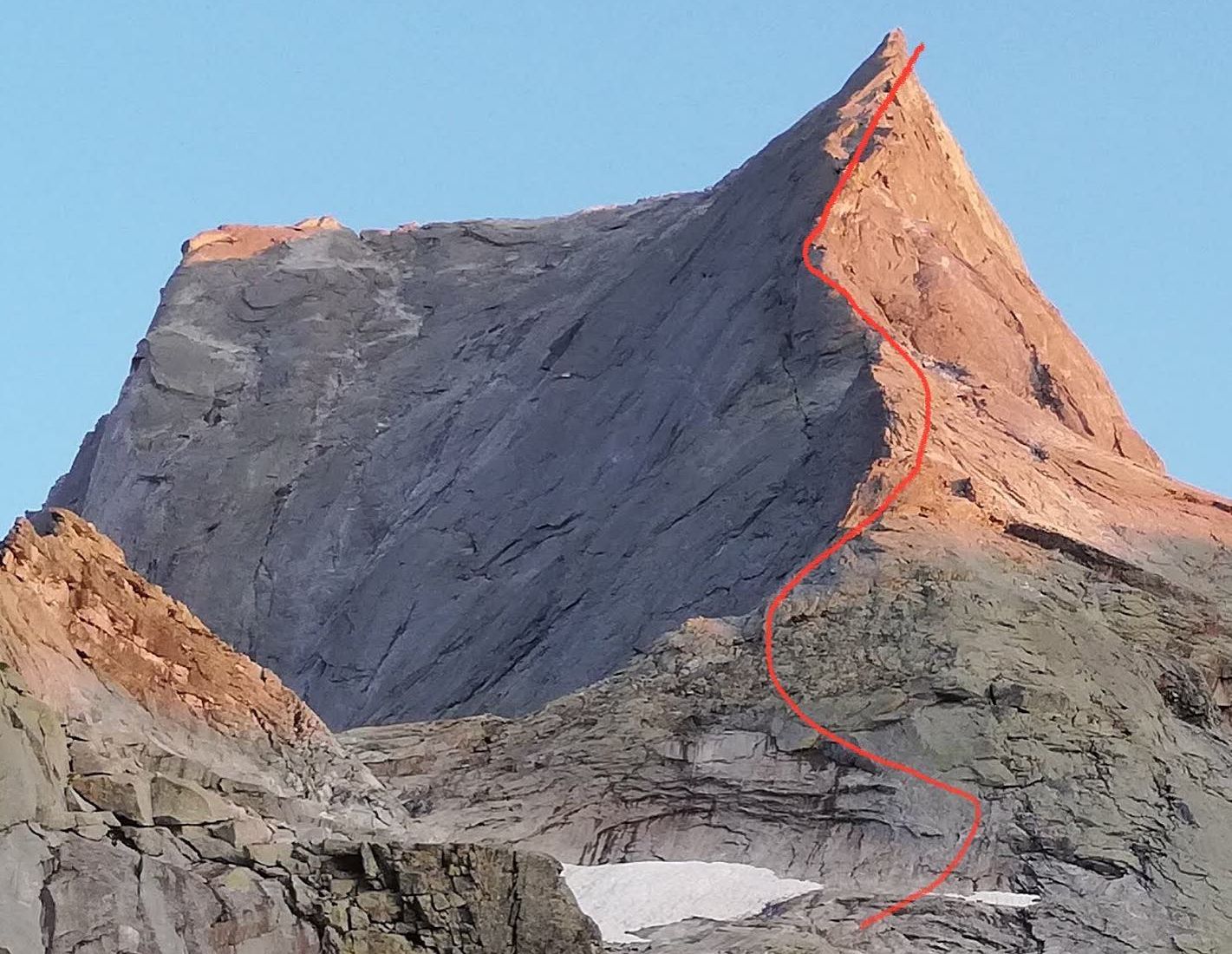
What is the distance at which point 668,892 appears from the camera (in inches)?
897

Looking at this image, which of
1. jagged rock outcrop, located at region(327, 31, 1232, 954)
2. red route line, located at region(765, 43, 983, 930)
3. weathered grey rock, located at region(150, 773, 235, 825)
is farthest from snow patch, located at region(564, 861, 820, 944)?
weathered grey rock, located at region(150, 773, 235, 825)

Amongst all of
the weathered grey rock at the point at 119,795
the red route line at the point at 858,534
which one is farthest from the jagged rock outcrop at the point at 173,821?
the red route line at the point at 858,534

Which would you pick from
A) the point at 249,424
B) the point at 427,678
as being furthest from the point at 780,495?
the point at 249,424

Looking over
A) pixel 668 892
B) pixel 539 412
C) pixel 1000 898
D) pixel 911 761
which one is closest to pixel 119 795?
pixel 668 892

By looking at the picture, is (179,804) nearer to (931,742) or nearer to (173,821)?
(173,821)

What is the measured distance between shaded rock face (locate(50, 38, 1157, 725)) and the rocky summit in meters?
0.10

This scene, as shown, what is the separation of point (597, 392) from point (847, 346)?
6333 mm

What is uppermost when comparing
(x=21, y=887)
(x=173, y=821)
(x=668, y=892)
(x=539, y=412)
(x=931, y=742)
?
(x=539, y=412)

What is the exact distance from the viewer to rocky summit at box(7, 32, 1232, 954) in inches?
709

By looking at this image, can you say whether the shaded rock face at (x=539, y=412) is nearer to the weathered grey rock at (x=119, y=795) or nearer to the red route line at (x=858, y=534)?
the red route line at (x=858, y=534)

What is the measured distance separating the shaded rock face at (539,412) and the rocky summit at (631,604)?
10cm

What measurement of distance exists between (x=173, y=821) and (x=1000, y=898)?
9.52 meters

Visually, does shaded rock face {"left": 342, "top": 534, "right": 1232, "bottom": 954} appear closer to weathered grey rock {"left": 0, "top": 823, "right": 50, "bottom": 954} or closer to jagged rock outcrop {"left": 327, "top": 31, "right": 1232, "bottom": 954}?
jagged rock outcrop {"left": 327, "top": 31, "right": 1232, "bottom": 954}

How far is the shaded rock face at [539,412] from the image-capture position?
Answer: 107ft
